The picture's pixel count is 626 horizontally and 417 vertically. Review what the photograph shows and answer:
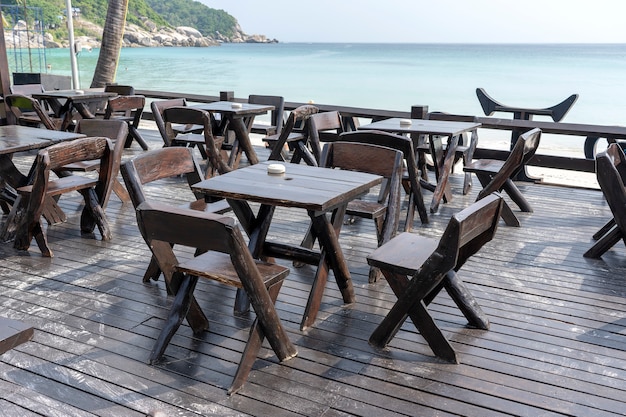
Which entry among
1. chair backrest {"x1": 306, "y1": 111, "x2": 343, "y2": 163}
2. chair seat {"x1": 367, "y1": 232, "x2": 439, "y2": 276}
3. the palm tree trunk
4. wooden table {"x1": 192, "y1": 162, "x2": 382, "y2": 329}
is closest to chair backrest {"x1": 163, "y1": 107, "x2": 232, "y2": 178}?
chair backrest {"x1": 306, "y1": 111, "x2": 343, "y2": 163}

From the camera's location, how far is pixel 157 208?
104 inches

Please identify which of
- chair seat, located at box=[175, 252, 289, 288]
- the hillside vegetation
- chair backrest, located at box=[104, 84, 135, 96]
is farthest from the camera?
the hillside vegetation

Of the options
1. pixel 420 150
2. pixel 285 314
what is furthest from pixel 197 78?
pixel 285 314

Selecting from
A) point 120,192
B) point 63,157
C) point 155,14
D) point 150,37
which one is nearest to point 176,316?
point 63,157

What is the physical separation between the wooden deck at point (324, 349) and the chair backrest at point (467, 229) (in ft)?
1.79

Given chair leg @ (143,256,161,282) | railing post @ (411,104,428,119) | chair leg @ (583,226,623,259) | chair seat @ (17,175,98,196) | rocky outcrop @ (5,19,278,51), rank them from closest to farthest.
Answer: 1. chair leg @ (143,256,161,282)
2. chair leg @ (583,226,623,259)
3. chair seat @ (17,175,98,196)
4. railing post @ (411,104,428,119)
5. rocky outcrop @ (5,19,278,51)

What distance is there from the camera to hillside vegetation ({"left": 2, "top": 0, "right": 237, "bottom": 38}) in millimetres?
42375

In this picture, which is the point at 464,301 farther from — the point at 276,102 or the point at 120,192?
the point at 276,102

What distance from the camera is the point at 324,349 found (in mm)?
3102

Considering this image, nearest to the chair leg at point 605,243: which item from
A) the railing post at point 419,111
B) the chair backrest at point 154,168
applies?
the chair backrest at point 154,168

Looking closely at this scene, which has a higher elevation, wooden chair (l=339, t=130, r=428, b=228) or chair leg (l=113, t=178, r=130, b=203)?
wooden chair (l=339, t=130, r=428, b=228)

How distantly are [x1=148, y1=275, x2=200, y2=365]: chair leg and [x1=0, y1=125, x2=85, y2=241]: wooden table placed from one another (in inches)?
85.3

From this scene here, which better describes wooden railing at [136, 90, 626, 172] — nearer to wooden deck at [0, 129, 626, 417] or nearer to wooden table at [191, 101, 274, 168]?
wooden table at [191, 101, 274, 168]

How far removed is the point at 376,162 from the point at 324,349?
1.39 meters
